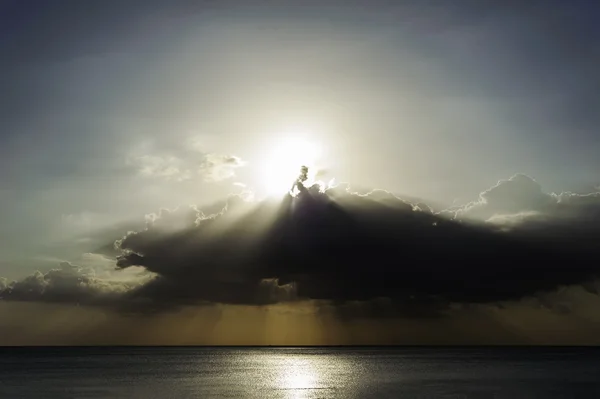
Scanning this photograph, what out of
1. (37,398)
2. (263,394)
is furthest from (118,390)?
(263,394)

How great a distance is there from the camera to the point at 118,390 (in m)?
130

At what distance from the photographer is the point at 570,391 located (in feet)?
424

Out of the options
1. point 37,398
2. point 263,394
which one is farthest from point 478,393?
point 37,398

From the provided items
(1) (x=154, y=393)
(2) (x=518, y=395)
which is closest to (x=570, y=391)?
(2) (x=518, y=395)

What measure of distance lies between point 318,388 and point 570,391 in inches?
1984

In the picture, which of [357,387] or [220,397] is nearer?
[220,397]

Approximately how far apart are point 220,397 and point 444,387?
47959mm

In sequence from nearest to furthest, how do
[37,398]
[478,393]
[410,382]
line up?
[37,398]
[478,393]
[410,382]

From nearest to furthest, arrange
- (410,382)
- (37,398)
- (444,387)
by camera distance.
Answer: (37,398) → (444,387) → (410,382)

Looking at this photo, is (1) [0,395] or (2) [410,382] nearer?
(1) [0,395]

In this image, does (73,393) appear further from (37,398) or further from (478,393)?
(478,393)

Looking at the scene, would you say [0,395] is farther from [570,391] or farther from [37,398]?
[570,391]

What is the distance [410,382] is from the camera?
519 feet

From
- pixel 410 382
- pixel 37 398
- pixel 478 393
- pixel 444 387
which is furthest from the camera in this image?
pixel 410 382
